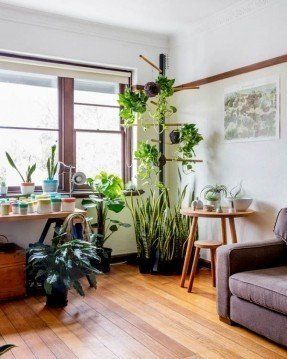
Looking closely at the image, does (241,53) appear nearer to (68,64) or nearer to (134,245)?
(68,64)

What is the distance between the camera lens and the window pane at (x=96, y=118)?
4.76 metres

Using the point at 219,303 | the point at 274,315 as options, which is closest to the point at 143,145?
the point at 219,303

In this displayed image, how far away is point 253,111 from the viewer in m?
3.97

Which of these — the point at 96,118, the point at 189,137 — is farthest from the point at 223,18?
the point at 96,118

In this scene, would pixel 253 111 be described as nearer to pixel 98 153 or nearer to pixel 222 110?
pixel 222 110

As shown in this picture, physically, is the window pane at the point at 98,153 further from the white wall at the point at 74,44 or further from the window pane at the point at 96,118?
the white wall at the point at 74,44

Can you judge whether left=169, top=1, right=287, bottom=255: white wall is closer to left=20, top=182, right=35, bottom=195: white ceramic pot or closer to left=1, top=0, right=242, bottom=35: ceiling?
left=1, top=0, right=242, bottom=35: ceiling

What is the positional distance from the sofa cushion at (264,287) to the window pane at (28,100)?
110 inches

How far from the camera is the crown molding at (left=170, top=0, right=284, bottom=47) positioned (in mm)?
3922

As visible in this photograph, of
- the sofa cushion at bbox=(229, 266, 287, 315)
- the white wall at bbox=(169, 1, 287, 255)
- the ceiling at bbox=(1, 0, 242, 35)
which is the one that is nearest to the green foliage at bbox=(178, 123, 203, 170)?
the white wall at bbox=(169, 1, 287, 255)

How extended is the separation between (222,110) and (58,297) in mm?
2545

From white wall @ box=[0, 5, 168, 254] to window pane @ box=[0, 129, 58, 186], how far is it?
0.55 meters

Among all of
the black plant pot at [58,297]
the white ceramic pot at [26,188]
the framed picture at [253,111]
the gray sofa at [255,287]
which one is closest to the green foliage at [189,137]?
the framed picture at [253,111]

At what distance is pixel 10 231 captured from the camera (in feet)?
14.0
